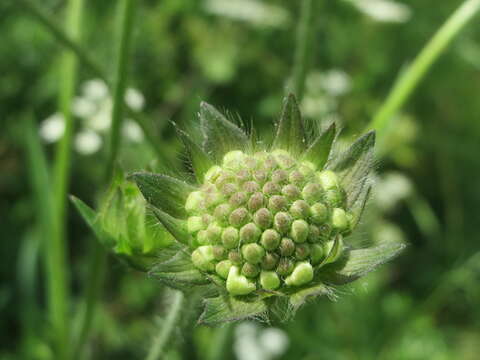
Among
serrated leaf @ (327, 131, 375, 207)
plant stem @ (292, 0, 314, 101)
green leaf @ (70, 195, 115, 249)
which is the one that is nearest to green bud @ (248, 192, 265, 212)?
serrated leaf @ (327, 131, 375, 207)

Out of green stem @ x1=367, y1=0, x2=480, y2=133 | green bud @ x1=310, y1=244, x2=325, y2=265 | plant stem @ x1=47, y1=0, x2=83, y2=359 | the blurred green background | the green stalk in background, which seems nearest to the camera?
green bud @ x1=310, y1=244, x2=325, y2=265

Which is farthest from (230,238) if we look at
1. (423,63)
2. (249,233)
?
(423,63)

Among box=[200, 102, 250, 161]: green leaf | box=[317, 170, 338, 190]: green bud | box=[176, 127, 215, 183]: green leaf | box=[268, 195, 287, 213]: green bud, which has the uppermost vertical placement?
box=[200, 102, 250, 161]: green leaf

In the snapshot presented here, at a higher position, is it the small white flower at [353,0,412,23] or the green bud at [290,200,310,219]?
the small white flower at [353,0,412,23]

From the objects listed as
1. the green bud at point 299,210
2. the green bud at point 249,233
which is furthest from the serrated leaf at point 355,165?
the green bud at point 249,233

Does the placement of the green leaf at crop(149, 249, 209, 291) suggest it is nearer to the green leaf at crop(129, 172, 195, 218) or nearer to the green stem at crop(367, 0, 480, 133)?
the green leaf at crop(129, 172, 195, 218)

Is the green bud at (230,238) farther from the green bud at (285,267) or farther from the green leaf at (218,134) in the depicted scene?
the green leaf at (218,134)

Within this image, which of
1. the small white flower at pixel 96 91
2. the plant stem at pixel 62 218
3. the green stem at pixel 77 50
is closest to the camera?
the green stem at pixel 77 50

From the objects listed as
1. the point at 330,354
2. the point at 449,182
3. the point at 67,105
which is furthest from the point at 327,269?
the point at 449,182
